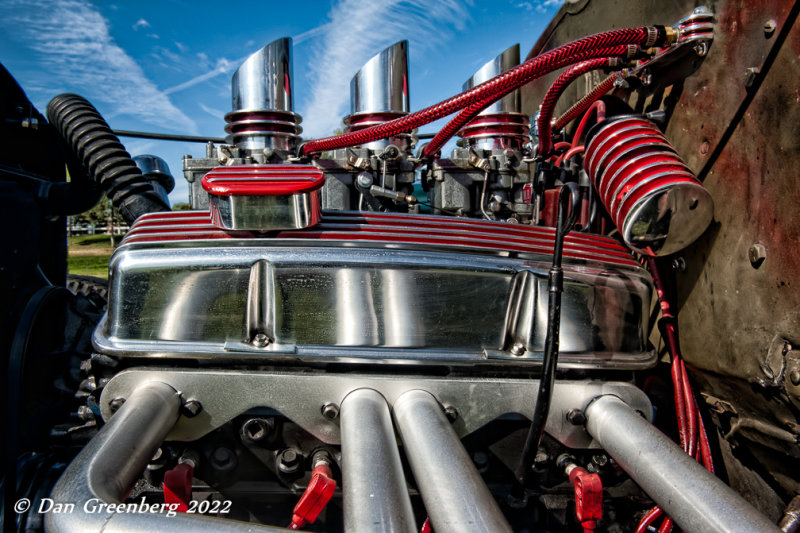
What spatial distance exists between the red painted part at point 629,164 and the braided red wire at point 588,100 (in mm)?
378

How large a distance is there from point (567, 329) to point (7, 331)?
190cm

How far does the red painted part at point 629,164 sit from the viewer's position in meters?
1.36

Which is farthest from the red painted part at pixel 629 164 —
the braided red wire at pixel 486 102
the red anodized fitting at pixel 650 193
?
the braided red wire at pixel 486 102

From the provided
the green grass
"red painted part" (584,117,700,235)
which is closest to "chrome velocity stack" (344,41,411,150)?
"red painted part" (584,117,700,235)

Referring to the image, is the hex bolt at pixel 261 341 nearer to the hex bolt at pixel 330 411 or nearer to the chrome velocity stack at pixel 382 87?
the hex bolt at pixel 330 411

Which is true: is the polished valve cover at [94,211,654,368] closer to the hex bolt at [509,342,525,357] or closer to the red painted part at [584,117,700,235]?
the hex bolt at [509,342,525,357]

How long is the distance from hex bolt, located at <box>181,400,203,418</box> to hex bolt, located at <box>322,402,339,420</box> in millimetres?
322

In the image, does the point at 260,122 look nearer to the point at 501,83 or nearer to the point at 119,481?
the point at 501,83

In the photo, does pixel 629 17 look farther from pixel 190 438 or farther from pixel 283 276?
pixel 190 438

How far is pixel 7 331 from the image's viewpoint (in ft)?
5.81

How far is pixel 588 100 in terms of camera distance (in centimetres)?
207

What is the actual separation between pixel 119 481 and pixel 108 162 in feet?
5.12

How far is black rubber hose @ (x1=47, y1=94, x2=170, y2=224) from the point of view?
2021 mm

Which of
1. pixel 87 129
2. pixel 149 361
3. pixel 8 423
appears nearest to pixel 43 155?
pixel 87 129
